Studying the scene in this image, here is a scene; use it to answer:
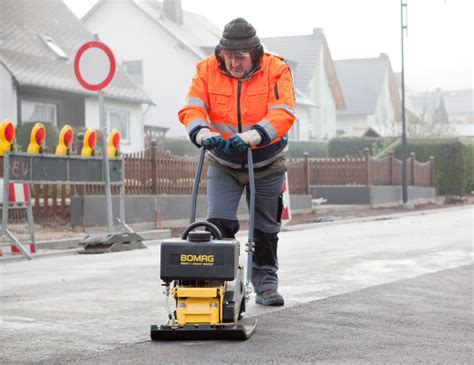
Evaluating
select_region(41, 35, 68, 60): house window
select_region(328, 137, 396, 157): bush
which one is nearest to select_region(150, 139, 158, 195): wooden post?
select_region(41, 35, 68, 60): house window

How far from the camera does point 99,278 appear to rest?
9.51 m

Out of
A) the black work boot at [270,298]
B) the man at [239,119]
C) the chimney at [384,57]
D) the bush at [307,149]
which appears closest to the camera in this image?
the man at [239,119]

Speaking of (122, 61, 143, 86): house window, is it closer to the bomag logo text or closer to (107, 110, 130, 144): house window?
(107, 110, 130, 144): house window

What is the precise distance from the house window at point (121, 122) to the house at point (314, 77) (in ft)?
73.8

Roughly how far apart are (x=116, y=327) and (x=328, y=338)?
130cm

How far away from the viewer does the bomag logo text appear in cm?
561

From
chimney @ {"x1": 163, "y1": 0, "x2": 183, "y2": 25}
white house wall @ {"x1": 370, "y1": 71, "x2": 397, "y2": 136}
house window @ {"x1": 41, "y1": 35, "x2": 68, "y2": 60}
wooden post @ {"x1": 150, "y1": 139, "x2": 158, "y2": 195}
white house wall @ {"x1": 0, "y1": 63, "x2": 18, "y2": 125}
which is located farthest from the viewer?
white house wall @ {"x1": 370, "y1": 71, "x2": 397, "y2": 136}

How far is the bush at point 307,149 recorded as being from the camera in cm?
5228

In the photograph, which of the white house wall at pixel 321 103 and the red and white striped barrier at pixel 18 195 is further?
the white house wall at pixel 321 103

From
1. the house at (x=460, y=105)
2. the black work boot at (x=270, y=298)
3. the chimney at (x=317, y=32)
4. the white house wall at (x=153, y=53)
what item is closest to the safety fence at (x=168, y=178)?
the black work boot at (x=270, y=298)

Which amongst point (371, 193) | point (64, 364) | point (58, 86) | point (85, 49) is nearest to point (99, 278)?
point (64, 364)

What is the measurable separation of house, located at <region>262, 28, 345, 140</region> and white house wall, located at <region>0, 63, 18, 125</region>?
3115 cm

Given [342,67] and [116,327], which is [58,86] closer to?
[116,327]

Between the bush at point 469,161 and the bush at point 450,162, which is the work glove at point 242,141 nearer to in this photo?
the bush at point 450,162
